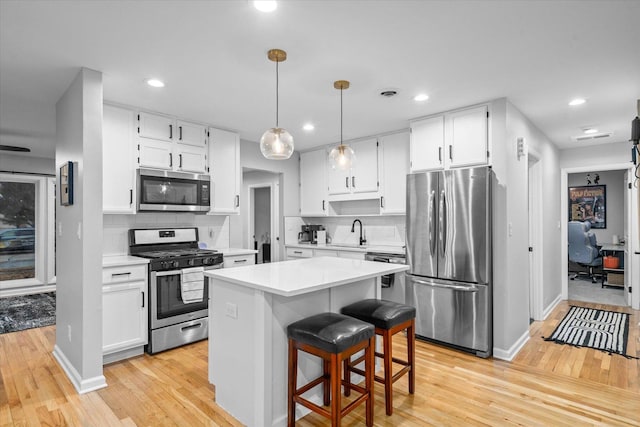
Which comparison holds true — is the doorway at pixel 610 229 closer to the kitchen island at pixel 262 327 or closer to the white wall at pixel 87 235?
the kitchen island at pixel 262 327

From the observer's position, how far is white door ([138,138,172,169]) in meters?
3.68

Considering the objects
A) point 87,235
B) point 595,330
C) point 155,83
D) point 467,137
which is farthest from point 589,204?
point 87,235

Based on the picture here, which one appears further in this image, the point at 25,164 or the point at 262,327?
the point at 25,164

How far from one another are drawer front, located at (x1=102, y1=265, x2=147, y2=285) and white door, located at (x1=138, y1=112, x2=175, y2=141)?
1.38 meters

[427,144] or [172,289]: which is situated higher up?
[427,144]

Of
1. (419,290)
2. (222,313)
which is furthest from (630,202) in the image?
(222,313)

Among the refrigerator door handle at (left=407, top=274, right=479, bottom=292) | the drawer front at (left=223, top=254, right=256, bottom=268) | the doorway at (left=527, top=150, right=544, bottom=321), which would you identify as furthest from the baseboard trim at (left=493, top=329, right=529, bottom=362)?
the drawer front at (left=223, top=254, right=256, bottom=268)

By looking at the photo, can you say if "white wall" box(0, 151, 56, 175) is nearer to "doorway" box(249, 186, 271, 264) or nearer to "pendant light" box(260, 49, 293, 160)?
"doorway" box(249, 186, 271, 264)

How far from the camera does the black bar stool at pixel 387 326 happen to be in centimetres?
235

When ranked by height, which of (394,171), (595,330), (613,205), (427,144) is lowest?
(595,330)

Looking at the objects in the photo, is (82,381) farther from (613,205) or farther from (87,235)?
(613,205)

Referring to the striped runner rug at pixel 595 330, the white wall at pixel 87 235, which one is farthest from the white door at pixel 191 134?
the striped runner rug at pixel 595 330

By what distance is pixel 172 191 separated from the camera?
12.8ft

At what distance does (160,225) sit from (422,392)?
3.24 metres
